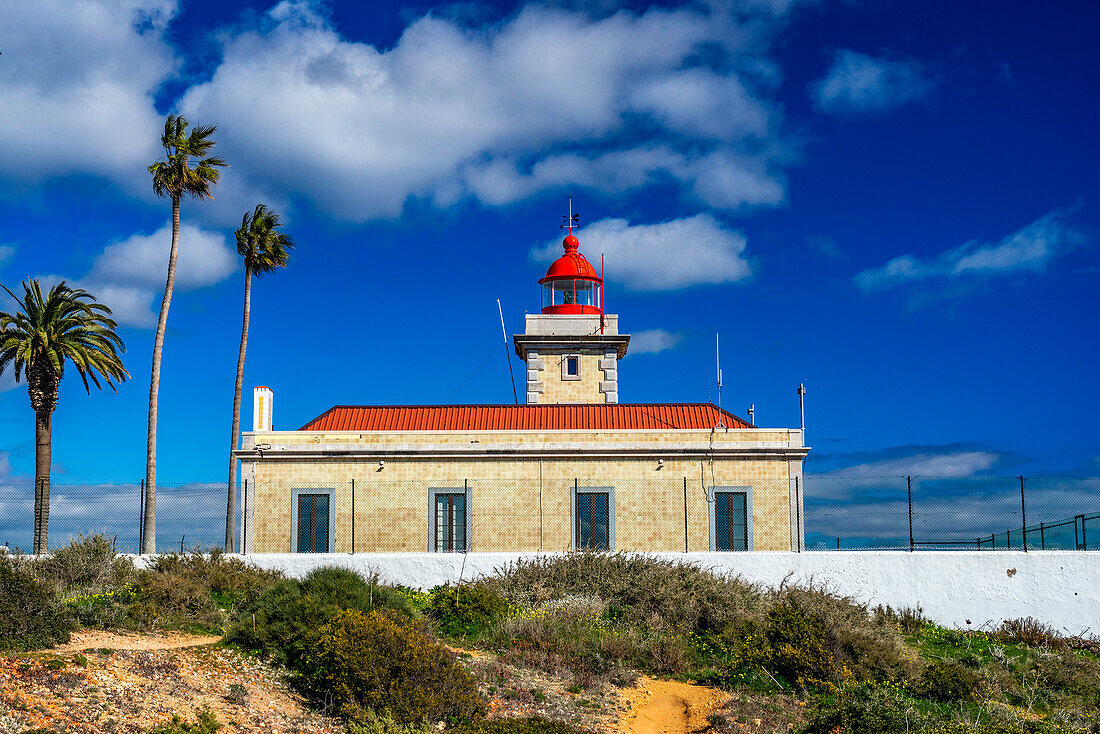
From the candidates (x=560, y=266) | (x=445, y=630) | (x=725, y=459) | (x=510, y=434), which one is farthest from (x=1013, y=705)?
(x=560, y=266)

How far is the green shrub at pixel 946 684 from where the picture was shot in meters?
15.4

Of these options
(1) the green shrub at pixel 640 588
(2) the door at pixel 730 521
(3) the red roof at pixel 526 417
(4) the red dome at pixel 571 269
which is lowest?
(1) the green shrub at pixel 640 588

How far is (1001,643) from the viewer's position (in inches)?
797

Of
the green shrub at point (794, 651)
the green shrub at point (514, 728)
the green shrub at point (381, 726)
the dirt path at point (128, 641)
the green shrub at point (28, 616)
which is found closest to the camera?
the green shrub at point (514, 728)

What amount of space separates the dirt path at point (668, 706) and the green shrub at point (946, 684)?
10.7 ft

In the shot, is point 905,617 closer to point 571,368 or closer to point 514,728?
point 514,728

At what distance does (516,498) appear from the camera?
1034 inches

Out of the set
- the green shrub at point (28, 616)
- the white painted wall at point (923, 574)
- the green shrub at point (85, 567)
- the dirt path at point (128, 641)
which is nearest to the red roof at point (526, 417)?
the white painted wall at point (923, 574)

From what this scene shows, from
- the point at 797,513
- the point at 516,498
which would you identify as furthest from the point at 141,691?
the point at 797,513

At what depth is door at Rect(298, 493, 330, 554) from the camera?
85.0 ft

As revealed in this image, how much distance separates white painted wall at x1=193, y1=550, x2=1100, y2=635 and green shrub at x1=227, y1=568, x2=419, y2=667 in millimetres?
4201

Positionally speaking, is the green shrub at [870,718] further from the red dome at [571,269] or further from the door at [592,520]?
the red dome at [571,269]

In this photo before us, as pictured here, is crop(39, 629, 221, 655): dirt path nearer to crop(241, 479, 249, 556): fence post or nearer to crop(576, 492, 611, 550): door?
crop(241, 479, 249, 556): fence post

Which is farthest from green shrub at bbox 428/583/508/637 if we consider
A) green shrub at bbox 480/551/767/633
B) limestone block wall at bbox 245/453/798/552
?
limestone block wall at bbox 245/453/798/552
